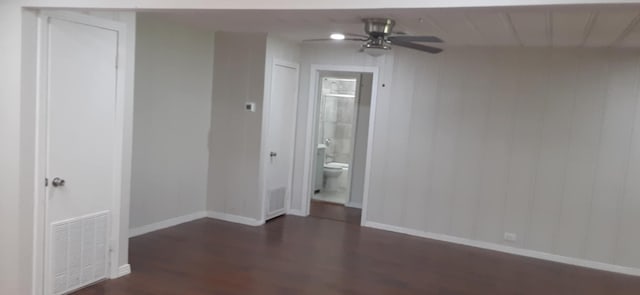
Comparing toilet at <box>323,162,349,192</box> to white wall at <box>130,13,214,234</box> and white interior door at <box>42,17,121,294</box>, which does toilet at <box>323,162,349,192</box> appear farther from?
white interior door at <box>42,17,121,294</box>

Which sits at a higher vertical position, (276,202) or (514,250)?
(276,202)

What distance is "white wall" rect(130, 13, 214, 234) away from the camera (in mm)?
4930

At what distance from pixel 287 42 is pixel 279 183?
181 cm

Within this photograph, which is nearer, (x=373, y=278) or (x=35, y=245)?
(x=35, y=245)

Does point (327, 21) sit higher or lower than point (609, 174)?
higher

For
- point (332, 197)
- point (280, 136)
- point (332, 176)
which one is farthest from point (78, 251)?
point (332, 176)

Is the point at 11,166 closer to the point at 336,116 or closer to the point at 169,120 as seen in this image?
the point at 169,120

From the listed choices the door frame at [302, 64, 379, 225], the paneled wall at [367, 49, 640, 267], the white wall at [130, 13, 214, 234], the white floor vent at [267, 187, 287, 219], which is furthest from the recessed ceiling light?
the white floor vent at [267, 187, 287, 219]

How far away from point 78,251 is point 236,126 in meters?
2.63

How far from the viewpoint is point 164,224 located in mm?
5383

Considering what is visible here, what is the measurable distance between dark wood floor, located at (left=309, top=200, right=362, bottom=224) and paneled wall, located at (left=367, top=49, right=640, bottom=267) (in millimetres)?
519

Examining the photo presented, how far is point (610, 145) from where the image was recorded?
192 inches

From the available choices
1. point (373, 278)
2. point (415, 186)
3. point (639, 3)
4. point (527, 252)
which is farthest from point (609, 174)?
point (639, 3)

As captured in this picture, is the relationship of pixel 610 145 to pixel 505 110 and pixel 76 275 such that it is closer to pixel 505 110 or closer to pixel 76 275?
pixel 505 110
